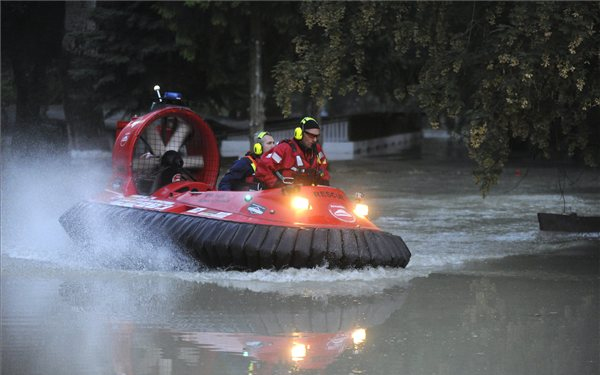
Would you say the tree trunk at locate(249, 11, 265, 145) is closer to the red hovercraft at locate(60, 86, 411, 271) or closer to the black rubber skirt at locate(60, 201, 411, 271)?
the red hovercraft at locate(60, 86, 411, 271)

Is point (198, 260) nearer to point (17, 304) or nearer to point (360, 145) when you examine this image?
point (17, 304)

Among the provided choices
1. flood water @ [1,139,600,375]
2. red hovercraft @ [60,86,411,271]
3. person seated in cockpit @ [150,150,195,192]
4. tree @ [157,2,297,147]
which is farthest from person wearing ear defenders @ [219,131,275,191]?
tree @ [157,2,297,147]

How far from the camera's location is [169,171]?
36.8 ft

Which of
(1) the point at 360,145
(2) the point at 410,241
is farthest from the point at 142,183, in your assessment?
(1) the point at 360,145

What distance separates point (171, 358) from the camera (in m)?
6.53

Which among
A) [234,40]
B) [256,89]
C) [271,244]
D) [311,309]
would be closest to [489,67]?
[271,244]

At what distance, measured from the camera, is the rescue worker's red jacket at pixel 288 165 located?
10.1 m

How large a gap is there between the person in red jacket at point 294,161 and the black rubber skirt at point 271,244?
75cm

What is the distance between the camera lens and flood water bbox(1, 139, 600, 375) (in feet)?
21.3

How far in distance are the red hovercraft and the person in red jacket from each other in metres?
0.35

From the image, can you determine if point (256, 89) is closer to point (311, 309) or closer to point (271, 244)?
point (271, 244)

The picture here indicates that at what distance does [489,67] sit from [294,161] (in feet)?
6.57

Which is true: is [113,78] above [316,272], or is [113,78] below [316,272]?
above

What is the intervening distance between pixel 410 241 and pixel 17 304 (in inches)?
207
